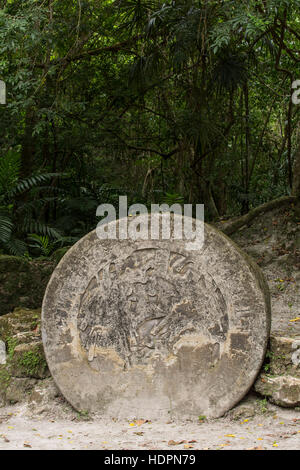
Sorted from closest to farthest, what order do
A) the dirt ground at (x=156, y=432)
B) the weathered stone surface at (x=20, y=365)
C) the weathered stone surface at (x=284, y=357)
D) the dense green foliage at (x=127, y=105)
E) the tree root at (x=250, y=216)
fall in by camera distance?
the dirt ground at (x=156, y=432), the weathered stone surface at (x=284, y=357), the weathered stone surface at (x=20, y=365), the dense green foliage at (x=127, y=105), the tree root at (x=250, y=216)

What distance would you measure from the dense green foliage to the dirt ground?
131 inches

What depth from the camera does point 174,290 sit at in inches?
166

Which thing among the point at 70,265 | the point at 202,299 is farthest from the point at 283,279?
the point at 70,265

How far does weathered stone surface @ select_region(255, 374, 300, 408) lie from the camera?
3.99 m

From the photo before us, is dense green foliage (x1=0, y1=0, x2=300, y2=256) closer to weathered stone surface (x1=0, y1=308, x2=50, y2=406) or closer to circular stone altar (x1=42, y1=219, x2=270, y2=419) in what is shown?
weathered stone surface (x1=0, y1=308, x2=50, y2=406)

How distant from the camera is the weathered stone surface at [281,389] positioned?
3.99 m

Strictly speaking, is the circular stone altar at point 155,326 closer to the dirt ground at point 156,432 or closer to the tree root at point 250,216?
the dirt ground at point 156,432

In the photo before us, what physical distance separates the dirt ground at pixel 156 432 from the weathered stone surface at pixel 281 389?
0.06 m

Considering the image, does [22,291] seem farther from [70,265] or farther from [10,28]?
[10,28]

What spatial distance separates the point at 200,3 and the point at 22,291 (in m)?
4.10

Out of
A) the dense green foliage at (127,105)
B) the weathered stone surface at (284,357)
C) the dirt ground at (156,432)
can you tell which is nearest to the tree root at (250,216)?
the dense green foliage at (127,105)

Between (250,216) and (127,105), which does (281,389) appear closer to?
(250,216)

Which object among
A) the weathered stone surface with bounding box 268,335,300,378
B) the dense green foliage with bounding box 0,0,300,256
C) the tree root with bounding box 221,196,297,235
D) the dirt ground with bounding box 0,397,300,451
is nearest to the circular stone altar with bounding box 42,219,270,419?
the dirt ground with bounding box 0,397,300,451

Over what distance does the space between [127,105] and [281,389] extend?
20.8ft
